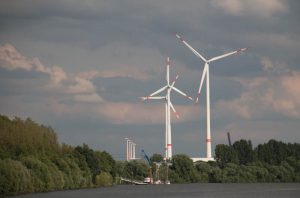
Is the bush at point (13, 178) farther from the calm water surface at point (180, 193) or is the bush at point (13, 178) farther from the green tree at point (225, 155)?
the green tree at point (225, 155)

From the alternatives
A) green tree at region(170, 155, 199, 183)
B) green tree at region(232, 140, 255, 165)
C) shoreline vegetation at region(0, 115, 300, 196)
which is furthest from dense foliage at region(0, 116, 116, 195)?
green tree at region(232, 140, 255, 165)

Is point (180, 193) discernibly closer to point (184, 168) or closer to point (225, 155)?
point (184, 168)

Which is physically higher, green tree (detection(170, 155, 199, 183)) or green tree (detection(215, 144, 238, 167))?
green tree (detection(215, 144, 238, 167))

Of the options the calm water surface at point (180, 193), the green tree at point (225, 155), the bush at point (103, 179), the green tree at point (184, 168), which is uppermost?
the green tree at point (225, 155)

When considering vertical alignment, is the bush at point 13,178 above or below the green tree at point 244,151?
below

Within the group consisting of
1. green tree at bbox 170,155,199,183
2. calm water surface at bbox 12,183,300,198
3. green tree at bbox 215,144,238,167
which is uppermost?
green tree at bbox 215,144,238,167

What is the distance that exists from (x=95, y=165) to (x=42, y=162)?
26210mm

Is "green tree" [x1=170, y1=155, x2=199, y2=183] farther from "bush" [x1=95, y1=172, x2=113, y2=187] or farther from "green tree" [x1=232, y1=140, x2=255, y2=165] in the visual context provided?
"bush" [x1=95, y1=172, x2=113, y2=187]

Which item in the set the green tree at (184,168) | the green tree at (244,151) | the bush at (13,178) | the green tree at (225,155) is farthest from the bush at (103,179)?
the green tree at (244,151)

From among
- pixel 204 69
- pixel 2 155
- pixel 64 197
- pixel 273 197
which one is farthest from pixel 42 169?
pixel 204 69

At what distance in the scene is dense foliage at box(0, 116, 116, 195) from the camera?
91500mm

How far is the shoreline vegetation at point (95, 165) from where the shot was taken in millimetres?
99494

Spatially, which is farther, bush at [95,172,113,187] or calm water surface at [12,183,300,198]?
bush at [95,172,113,187]

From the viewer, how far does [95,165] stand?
13312 cm
